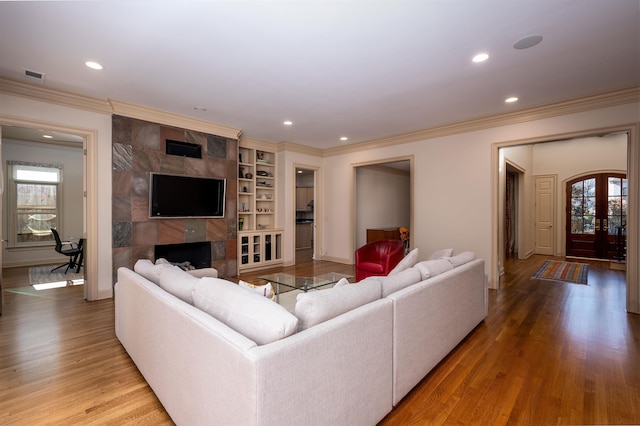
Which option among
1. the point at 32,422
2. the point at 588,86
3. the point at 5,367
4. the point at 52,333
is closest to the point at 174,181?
the point at 52,333

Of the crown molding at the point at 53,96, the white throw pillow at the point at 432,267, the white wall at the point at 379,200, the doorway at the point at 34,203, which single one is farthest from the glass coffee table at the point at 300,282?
the doorway at the point at 34,203

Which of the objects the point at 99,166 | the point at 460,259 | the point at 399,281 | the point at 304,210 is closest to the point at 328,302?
the point at 399,281

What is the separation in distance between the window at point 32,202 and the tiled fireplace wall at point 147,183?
3.81 metres

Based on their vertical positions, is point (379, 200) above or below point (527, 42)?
below

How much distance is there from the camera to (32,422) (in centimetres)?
175

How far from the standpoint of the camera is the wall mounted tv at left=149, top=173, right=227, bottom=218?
4574 mm

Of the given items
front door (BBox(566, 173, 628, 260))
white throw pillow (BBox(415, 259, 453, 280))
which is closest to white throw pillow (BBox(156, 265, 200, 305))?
white throw pillow (BBox(415, 259, 453, 280))

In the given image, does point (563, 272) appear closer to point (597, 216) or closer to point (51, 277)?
point (597, 216)

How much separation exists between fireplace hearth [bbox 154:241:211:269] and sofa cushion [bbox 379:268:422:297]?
3.93 meters

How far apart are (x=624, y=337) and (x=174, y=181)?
232 inches

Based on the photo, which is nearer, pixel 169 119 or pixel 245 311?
pixel 245 311

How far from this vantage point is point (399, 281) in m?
2.20

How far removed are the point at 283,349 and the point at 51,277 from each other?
6272 mm

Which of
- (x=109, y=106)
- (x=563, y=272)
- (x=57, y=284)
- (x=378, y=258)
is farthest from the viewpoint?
(x=563, y=272)
